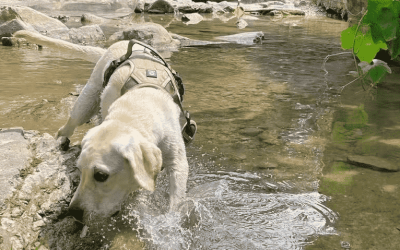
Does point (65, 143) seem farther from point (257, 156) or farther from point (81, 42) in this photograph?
point (81, 42)

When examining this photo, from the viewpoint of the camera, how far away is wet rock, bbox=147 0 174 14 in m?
24.2

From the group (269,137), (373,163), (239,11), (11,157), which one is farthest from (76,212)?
(239,11)

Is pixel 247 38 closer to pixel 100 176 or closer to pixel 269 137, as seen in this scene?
pixel 269 137

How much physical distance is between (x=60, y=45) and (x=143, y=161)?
2714mm

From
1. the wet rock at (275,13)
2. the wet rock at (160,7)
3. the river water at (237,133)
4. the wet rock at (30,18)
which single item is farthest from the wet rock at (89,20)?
the wet rock at (275,13)

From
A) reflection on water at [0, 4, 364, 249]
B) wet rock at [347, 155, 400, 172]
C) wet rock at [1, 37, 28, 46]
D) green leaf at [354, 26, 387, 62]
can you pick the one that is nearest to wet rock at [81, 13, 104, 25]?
wet rock at [1, 37, 28, 46]

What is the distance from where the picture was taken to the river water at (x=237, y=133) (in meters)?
3.20

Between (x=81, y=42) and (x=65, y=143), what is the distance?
345 inches

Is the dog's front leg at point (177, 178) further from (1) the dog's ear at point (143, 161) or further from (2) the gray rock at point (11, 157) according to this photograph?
(2) the gray rock at point (11, 157)

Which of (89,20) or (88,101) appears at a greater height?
(88,101)

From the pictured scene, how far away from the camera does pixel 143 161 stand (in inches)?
117

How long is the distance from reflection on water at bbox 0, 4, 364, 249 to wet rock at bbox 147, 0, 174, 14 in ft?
46.9

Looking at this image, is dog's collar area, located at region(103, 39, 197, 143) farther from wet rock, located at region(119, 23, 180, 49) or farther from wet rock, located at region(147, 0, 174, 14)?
wet rock, located at region(147, 0, 174, 14)

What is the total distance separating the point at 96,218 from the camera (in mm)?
2869
